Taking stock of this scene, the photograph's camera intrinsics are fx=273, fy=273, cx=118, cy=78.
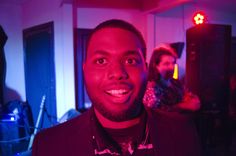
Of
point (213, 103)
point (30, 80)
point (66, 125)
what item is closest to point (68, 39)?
point (30, 80)

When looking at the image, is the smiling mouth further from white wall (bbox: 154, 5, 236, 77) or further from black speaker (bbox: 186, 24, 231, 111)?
white wall (bbox: 154, 5, 236, 77)

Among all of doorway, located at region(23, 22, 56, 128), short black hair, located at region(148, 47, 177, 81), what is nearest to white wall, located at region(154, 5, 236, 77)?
doorway, located at region(23, 22, 56, 128)

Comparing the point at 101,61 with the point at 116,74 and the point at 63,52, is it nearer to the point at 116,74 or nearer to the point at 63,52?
the point at 116,74

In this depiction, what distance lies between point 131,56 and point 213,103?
2946mm

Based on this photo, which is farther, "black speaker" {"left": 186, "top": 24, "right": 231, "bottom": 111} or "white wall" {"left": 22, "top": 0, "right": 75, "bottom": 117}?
"white wall" {"left": 22, "top": 0, "right": 75, "bottom": 117}

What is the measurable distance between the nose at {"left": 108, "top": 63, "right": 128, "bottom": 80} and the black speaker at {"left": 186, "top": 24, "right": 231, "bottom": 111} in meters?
2.79

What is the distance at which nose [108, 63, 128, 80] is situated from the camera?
0.68 meters

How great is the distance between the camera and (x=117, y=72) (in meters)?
0.68

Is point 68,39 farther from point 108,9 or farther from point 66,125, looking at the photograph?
point 66,125

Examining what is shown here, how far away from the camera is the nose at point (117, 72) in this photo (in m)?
0.68

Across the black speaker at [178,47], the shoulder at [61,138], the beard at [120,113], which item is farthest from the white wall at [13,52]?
the beard at [120,113]

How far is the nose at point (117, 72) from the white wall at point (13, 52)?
4829 mm

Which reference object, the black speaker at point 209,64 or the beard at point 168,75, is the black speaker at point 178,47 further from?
the beard at point 168,75

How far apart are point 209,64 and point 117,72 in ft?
9.55
